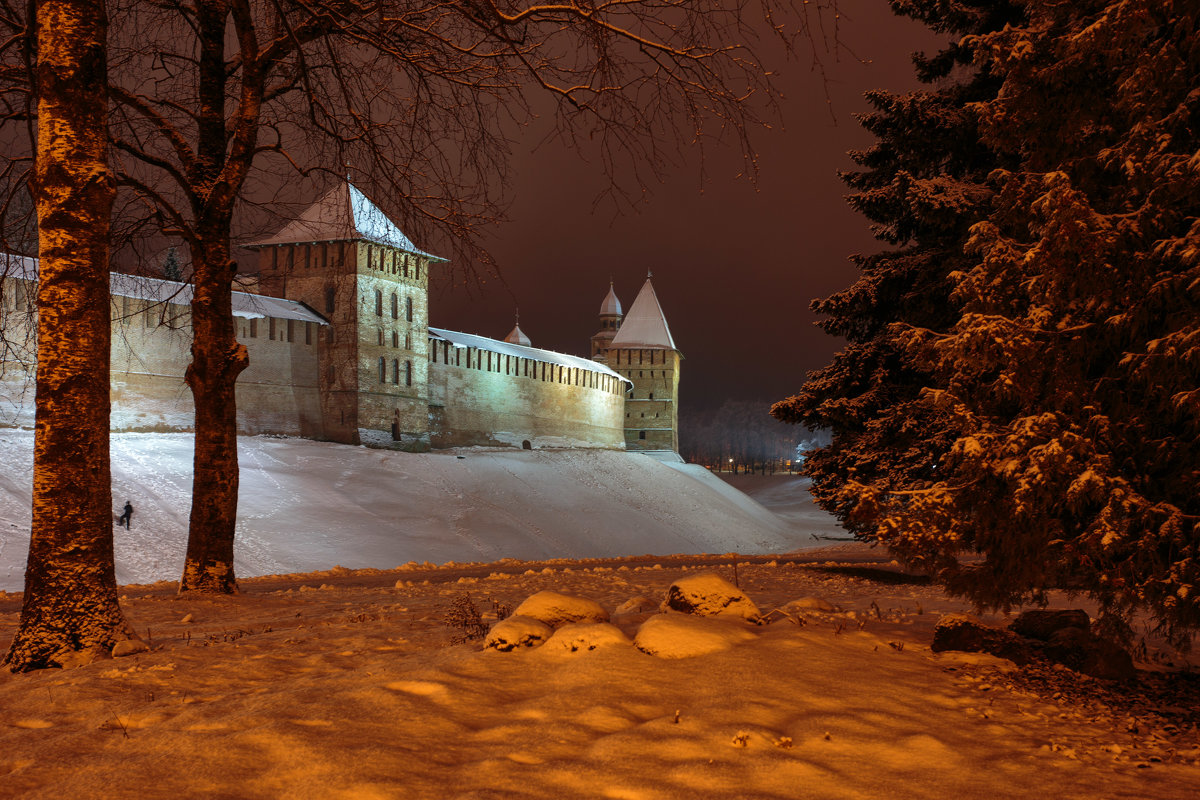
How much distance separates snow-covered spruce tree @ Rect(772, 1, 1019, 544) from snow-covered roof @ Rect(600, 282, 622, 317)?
79.1 meters

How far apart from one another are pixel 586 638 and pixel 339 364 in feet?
113

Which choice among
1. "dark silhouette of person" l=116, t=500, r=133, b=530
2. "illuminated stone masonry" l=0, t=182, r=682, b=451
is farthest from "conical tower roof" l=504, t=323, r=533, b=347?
"dark silhouette of person" l=116, t=500, r=133, b=530

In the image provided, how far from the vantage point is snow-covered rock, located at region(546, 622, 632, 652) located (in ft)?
12.7

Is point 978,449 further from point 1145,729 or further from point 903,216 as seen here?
point 903,216

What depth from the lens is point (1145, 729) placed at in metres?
3.30

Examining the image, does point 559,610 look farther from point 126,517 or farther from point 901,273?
point 126,517

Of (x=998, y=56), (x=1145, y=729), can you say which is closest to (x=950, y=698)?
(x=1145, y=729)

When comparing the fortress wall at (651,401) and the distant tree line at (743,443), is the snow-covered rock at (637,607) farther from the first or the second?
the distant tree line at (743,443)

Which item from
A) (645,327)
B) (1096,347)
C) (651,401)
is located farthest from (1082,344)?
(645,327)

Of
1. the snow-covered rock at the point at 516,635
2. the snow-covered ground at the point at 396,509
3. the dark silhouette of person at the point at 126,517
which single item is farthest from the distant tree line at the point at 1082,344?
the dark silhouette of person at the point at 126,517

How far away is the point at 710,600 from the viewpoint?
4.87 m

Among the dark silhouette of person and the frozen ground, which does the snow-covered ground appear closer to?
the dark silhouette of person

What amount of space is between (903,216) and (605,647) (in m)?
8.79

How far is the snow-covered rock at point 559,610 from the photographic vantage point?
14.8ft
